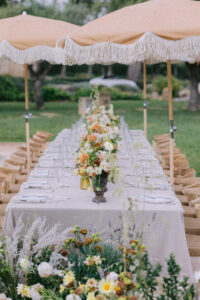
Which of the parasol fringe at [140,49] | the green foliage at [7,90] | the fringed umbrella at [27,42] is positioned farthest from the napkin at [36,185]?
the green foliage at [7,90]

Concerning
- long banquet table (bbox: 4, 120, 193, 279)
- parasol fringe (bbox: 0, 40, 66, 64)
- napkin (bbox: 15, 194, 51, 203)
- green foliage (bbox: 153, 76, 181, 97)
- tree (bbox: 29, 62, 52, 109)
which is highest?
green foliage (bbox: 153, 76, 181, 97)

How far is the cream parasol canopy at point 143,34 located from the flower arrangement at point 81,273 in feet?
7.53

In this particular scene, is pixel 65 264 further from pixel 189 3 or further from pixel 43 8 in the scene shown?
pixel 43 8

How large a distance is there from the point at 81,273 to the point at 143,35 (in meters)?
2.71

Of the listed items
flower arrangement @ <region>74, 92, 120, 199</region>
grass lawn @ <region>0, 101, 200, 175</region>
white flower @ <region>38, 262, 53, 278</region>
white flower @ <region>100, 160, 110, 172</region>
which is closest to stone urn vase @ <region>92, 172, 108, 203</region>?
flower arrangement @ <region>74, 92, 120, 199</region>

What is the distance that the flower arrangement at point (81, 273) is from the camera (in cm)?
281

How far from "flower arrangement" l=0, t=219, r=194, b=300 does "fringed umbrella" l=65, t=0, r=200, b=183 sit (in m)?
2.30

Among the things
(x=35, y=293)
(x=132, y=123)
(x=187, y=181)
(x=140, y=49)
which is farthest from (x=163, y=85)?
(x=35, y=293)

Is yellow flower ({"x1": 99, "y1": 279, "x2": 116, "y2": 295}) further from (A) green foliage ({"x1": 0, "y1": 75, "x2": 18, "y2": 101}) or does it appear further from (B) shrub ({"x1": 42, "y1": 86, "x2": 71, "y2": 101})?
(A) green foliage ({"x1": 0, "y1": 75, "x2": 18, "y2": 101})

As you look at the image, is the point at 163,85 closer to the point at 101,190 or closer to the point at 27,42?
the point at 27,42

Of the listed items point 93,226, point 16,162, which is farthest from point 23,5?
point 93,226

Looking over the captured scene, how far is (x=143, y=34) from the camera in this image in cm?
507

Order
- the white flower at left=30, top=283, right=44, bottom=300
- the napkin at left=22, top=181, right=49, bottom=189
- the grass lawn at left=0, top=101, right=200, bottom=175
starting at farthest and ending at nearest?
the grass lawn at left=0, top=101, right=200, bottom=175 → the napkin at left=22, top=181, right=49, bottom=189 → the white flower at left=30, top=283, right=44, bottom=300

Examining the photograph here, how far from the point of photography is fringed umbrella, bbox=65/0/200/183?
502 centimetres
